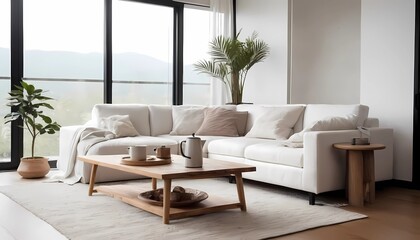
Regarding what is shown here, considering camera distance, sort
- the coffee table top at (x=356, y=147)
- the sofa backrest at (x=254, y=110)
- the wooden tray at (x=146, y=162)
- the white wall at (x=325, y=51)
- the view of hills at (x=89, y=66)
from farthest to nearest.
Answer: the white wall at (x=325, y=51)
the view of hills at (x=89, y=66)
the sofa backrest at (x=254, y=110)
the coffee table top at (x=356, y=147)
the wooden tray at (x=146, y=162)

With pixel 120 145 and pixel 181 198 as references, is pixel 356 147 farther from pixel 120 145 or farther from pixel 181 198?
pixel 120 145

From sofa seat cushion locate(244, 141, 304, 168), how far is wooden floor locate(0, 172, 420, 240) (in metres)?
0.57

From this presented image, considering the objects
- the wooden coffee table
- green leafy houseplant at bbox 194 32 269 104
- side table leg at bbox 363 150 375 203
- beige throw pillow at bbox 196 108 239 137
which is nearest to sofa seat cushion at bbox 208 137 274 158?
beige throw pillow at bbox 196 108 239 137

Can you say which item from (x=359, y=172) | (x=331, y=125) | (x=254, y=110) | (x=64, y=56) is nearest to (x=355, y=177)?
(x=359, y=172)

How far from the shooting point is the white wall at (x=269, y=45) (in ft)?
20.4

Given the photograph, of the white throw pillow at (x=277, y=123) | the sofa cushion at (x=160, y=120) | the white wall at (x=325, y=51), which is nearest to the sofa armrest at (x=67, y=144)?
the sofa cushion at (x=160, y=120)

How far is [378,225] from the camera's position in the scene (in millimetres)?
3074

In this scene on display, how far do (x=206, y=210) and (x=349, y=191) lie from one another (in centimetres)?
130

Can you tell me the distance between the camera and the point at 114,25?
6137 millimetres

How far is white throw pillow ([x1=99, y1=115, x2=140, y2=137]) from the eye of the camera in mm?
5062

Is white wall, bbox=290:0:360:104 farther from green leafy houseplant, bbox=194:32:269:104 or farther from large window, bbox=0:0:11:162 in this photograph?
large window, bbox=0:0:11:162

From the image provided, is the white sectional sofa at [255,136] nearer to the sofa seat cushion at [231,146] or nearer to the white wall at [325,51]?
the sofa seat cushion at [231,146]

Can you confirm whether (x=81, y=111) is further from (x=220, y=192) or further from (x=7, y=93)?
(x=220, y=192)

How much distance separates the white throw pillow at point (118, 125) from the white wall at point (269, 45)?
2.16 meters
